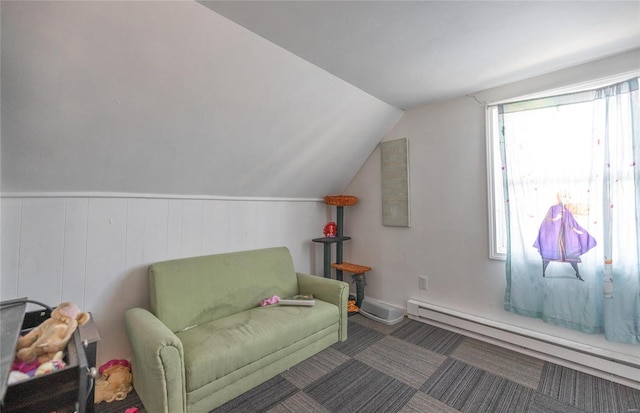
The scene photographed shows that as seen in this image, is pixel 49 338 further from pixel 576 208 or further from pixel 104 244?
pixel 576 208

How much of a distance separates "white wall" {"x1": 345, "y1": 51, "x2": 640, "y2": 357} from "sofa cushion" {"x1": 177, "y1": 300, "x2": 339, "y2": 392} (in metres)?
1.11

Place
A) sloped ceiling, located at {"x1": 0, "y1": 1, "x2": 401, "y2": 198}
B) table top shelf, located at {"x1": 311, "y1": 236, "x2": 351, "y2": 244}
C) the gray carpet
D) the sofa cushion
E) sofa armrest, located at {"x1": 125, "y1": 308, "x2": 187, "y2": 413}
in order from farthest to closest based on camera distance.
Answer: table top shelf, located at {"x1": 311, "y1": 236, "x2": 351, "y2": 244}
the gray carpet
the sofa cushion
sofa armrest, located at {"x1": 125, "y1": 308, "x2": 187, "y2": 413}
sloped ceiling, located at {"x1": 0, "y1": 1, "x2": 401, "y2": 198}

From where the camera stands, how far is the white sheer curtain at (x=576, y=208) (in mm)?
1830

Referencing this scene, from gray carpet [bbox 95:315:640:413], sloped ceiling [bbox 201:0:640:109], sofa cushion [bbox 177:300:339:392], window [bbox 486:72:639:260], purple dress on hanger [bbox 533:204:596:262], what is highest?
sloped ceiling [bbox 201:0:640:109]

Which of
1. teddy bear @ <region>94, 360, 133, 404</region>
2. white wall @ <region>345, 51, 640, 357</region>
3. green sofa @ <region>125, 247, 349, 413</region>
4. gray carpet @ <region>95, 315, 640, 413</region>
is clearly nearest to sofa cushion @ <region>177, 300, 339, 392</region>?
green sofa @ <region>125, 247, 349, 413</region>

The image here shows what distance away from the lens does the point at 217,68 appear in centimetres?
168

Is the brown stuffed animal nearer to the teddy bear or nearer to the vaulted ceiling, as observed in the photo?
the teddy bear

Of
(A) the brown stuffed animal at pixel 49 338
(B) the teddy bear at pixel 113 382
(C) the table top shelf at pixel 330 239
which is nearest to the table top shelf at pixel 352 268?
(C) the table top shelf at pixel 330 239

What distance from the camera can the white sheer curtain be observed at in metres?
1.83

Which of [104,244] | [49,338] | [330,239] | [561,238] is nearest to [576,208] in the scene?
[561,238]

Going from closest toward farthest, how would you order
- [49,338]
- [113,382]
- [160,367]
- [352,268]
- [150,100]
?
[49,338], [160,367], [150,100], [113,382], [352,268]

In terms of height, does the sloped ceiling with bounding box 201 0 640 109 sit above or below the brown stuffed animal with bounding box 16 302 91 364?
above

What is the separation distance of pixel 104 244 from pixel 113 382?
911 millimetres

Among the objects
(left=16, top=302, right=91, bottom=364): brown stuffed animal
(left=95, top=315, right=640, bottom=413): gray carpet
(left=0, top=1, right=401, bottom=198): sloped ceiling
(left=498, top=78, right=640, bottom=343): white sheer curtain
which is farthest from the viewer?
(left=498, top=78, right=640, bottom=343): white sheer curtain
